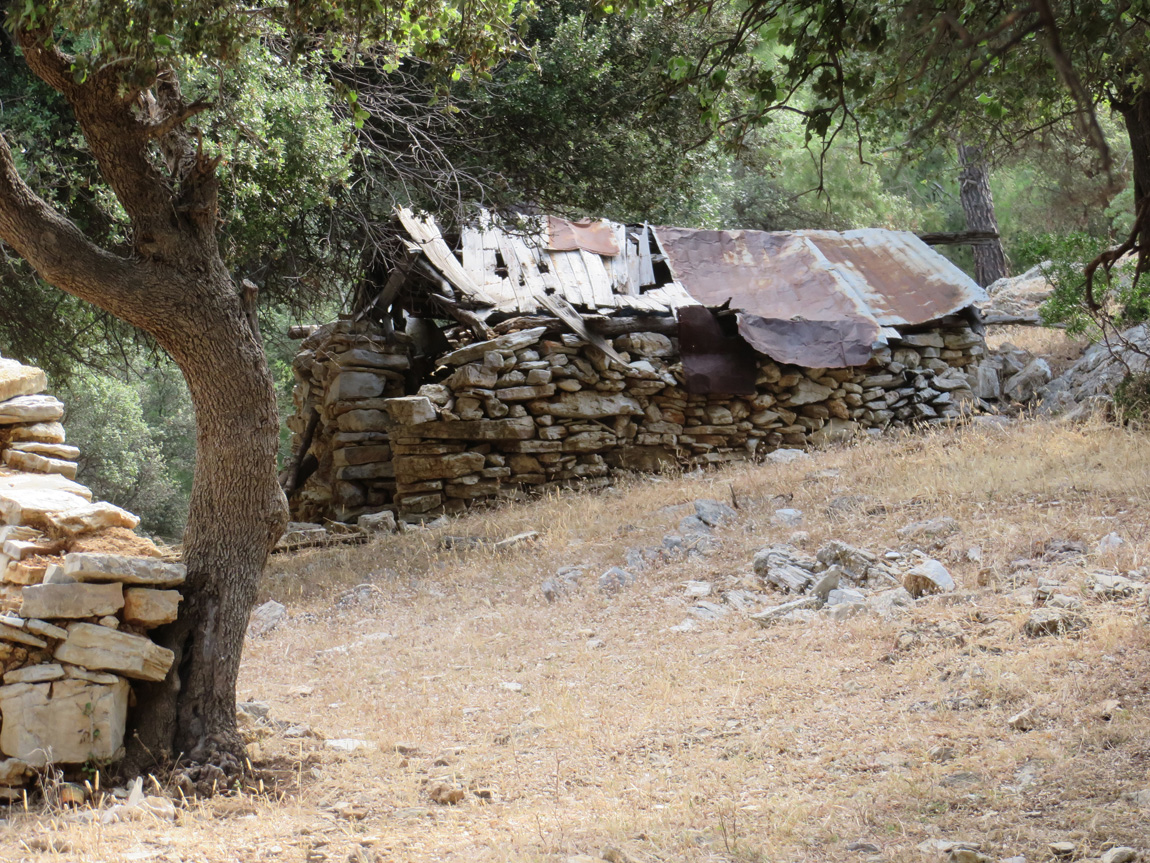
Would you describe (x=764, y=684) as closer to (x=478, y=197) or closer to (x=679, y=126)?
(x=478, y=197)

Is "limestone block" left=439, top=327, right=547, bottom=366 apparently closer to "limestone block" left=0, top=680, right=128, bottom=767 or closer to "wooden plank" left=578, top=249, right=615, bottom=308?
"wooden plank" left=578, top=249, right=615, bottom=308

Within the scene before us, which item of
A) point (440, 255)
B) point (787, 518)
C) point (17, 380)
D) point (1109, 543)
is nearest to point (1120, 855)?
point (1109, 543)

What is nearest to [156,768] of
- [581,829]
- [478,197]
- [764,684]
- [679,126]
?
[581,829]

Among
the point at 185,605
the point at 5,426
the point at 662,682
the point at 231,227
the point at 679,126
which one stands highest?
the point at 679,126

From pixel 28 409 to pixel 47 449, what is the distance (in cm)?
28

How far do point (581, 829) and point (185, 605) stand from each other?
7.63 ft

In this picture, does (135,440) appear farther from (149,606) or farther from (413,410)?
(149,606)

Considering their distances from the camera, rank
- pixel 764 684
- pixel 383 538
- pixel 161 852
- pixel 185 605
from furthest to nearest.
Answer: pixel 383 538
pixel 764 684
pixel 185 605
pixel 161 852

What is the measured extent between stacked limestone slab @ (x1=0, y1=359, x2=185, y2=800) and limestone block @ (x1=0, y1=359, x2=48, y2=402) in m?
1.52

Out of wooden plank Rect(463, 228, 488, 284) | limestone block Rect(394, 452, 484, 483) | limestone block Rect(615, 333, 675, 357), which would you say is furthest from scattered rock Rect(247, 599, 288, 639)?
limestone block Rect(615, 333, 675, 357)

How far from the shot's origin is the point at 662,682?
5.42m

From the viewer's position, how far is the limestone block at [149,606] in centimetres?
458

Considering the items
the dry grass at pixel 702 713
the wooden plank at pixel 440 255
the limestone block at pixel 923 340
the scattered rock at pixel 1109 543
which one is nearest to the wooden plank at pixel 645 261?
the wooden plank at pixel 440 255

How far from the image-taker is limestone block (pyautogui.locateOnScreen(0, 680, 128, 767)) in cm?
426
